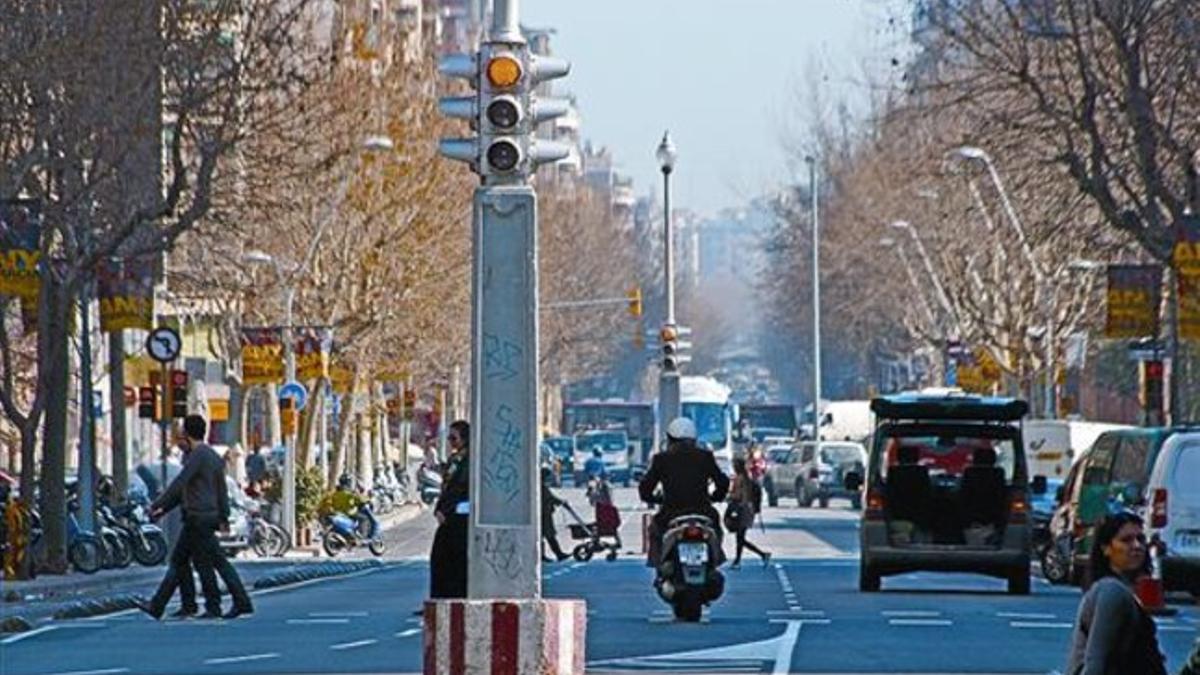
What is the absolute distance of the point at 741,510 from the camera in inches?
1967

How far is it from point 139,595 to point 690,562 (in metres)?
12.5

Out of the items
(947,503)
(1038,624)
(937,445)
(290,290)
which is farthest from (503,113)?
(290,290)

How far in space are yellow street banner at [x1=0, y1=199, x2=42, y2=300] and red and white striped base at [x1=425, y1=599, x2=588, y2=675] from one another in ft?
84.1

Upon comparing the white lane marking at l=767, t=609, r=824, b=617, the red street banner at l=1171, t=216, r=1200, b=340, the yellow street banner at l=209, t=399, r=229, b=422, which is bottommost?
the white lane marking at l=767, t=609, r=824, b=617

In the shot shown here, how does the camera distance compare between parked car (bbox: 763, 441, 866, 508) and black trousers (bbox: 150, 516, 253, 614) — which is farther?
parked car (bbox: 763, 441, 866, 508)

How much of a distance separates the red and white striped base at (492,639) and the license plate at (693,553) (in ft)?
37.9

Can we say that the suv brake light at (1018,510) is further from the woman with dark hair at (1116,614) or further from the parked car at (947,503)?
the woman with dark hair at (1116,614)

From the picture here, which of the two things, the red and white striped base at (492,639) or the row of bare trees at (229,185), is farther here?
the row of bare trees at (229,185)

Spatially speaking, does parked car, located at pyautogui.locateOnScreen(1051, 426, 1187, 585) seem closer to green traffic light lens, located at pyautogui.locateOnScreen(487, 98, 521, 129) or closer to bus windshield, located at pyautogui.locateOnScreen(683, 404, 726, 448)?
green traffic light lens, located at pyautogui.locateOnScreen(487, 98, 521, 129)

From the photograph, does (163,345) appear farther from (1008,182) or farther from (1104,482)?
(1008,182)

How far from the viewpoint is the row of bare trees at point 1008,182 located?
1791 inches

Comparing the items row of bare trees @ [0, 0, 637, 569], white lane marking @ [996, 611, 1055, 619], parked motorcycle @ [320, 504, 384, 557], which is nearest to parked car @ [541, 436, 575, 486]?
row of bare trees @ [0, 0, 637, 569]

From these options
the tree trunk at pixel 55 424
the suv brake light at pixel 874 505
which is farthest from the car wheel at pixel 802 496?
the suv brake light at pixel 874 505

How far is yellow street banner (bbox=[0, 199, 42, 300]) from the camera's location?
42688mm
